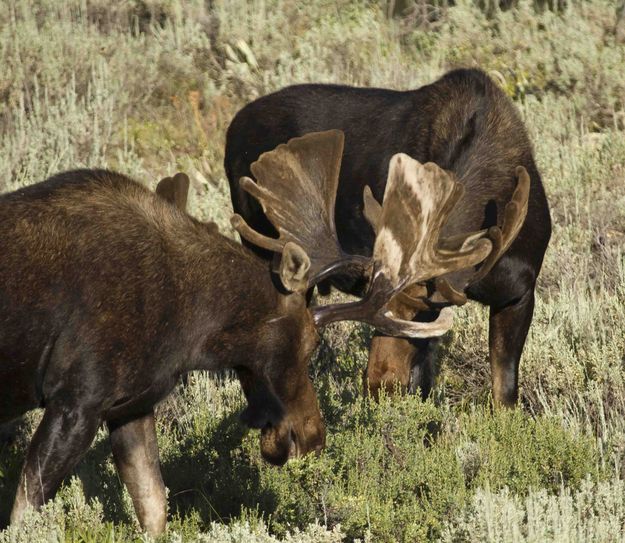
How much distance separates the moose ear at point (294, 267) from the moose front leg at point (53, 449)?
40.9 inches

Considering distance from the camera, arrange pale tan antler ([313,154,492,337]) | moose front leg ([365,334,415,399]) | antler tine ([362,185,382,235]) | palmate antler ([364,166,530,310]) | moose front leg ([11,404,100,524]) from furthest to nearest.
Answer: moose front leg ([365,334,415,399]) → antler tine ([362,185,382,235]) → palmate antler ([364,166,530,310]) → pale tan antler ([313,154,492,337]) → moose front leg ([11,404,100,524])

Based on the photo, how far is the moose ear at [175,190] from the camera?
6.15 meters

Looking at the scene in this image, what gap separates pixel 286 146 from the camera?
18.5ft

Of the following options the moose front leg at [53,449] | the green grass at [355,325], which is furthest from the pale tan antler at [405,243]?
the moose front leg at [53,449]

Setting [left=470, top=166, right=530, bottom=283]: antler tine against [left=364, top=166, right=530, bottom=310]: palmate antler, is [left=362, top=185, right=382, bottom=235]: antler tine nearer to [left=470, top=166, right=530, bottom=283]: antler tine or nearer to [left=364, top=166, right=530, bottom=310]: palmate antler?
[left=364, top=166, right=530, bottom=310]: palmate antler

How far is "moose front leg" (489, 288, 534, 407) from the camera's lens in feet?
24.7

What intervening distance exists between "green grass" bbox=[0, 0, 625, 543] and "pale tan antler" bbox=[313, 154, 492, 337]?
0.79 metres

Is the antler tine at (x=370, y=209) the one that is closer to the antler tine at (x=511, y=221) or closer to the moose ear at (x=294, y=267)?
the antler tine at (x=511, y=221)

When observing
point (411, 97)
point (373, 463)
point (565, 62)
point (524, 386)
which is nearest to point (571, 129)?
point (565, 62)

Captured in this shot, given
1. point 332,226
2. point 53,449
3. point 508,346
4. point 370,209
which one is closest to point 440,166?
point 508,346

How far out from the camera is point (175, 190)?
6156 mm

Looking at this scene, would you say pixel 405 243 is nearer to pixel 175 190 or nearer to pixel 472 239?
pixel 472 239

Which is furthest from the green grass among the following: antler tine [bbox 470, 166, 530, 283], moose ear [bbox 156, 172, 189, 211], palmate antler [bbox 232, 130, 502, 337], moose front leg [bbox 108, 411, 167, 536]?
moose ear [bbox 156, 172, 189, 211]

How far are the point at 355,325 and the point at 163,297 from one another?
3762 mm
